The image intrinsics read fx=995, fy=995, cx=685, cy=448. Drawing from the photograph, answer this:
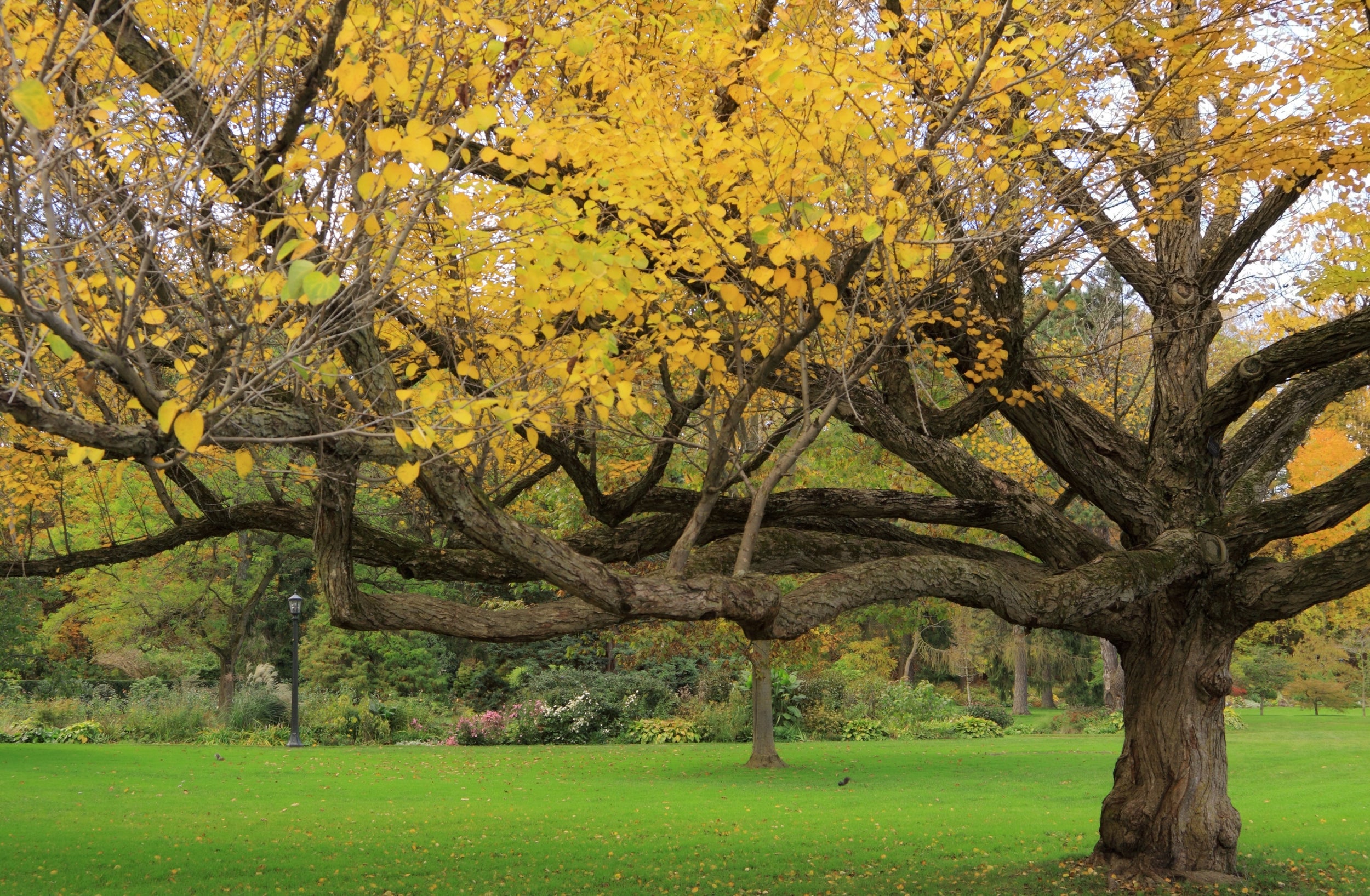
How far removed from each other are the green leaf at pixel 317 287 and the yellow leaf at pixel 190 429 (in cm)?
63

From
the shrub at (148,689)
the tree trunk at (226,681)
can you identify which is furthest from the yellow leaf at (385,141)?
the shrub at (148,689)

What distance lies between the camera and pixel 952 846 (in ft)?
34.1

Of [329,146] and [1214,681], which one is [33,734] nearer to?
[1214,681]

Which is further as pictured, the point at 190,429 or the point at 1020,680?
the point at 1020,680

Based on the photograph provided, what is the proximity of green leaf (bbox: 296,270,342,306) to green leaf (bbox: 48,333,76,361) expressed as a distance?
112cm

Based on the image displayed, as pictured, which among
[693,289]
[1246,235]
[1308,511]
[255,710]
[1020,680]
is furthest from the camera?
[1020,680]

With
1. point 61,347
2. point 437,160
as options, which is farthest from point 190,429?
point 437,160

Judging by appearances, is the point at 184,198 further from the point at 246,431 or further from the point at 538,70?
the point at 538,70

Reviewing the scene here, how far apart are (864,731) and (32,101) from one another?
74.1ft

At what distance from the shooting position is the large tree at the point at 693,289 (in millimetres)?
3697

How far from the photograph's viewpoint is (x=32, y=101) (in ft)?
7.63

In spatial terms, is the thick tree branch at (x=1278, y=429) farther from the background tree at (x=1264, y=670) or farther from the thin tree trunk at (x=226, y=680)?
the background tree at (x=1264, y=670)

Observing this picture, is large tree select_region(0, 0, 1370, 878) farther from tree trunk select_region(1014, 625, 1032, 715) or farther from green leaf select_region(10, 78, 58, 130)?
tree trunk select_region(1014, 625, 1032, 715)

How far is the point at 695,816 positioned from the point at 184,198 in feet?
31.6
